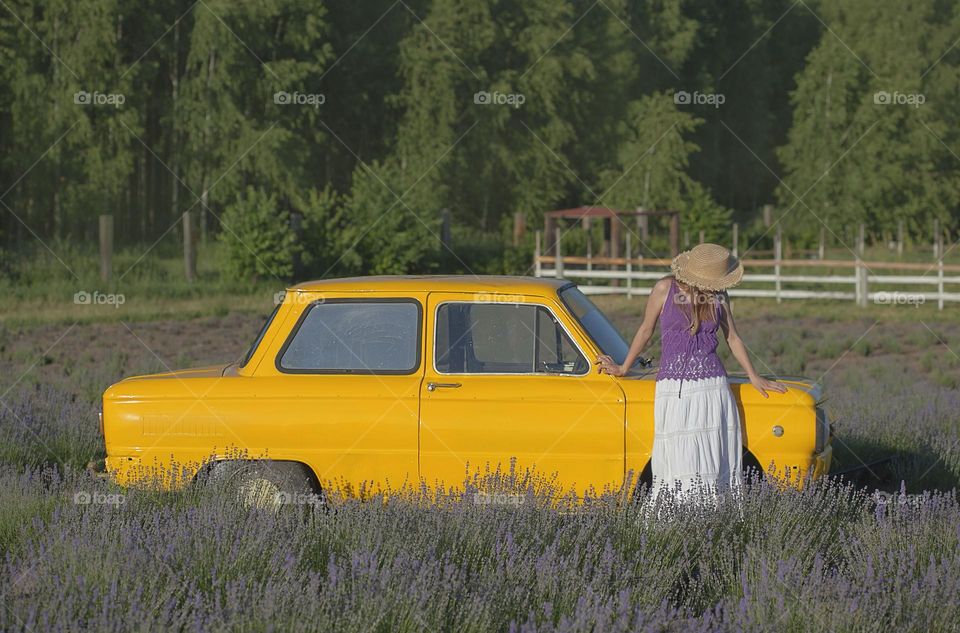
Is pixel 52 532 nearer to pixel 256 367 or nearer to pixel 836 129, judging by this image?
pixel 256 367

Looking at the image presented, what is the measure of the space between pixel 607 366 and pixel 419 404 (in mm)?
1025

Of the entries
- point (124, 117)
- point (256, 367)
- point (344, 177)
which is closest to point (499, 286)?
point (256, 367)

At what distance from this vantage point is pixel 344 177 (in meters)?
54.7

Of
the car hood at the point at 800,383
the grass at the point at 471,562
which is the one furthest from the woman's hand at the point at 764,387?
the grass at the point at 471,562

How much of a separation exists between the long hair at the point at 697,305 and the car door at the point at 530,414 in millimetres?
582

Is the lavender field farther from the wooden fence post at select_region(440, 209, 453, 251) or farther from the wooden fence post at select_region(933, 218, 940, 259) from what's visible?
the wooden fence post at select_region(933, 218, 940, 259)

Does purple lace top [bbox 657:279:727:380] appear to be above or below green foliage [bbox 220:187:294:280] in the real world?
below

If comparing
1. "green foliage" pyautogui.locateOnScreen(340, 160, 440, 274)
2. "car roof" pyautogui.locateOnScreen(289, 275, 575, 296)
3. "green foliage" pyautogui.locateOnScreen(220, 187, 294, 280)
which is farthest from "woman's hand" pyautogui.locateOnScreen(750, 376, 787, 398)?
"green foliage" pyautogui.locateOnScreen(340, 160, 440, 274)

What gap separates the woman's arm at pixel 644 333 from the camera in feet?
21.6

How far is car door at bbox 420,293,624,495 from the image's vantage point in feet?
22.2

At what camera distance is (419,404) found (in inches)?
273

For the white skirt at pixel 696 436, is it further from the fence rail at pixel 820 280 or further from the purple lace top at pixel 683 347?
the fence rail at pixel 820 280

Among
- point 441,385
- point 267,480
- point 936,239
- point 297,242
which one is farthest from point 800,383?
point 936,239

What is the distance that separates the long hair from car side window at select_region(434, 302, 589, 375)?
2.27 ft
